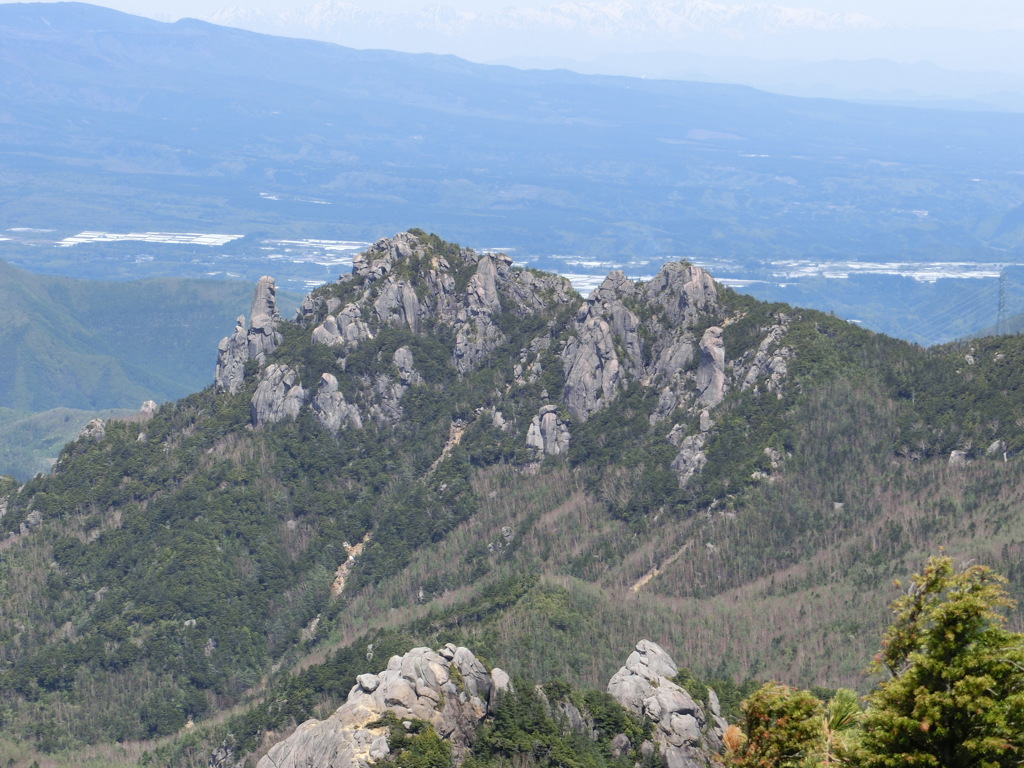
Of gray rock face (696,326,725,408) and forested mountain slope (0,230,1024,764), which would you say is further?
gray rock face (696,326,725,408)

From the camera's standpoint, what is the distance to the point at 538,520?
179 metres

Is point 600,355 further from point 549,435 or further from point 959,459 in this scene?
point 959,459

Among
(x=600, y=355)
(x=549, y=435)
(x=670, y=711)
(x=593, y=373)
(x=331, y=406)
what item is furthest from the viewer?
(x=331, y=406)

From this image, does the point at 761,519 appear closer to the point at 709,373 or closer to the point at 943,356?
the point at 709,373

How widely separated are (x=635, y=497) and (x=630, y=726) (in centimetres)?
7014

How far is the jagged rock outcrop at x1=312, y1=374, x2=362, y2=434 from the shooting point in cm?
19600

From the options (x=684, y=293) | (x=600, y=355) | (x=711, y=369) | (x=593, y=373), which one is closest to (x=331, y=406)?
(x=593, y=373)

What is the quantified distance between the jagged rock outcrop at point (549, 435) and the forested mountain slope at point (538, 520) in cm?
32

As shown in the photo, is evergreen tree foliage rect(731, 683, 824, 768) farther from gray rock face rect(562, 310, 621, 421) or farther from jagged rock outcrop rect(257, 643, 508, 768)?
gray rock face rect(562, 310, 621, 421)

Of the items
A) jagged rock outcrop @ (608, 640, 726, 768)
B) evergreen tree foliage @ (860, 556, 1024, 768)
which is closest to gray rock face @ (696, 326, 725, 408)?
jagged rock outcrop @ (608, 640, 726, 768)

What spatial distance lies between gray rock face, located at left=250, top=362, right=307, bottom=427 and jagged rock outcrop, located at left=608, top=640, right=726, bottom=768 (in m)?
89.9

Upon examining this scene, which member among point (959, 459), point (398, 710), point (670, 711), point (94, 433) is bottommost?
point (94, 433)

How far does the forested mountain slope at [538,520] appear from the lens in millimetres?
147000

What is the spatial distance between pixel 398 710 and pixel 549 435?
317ft
